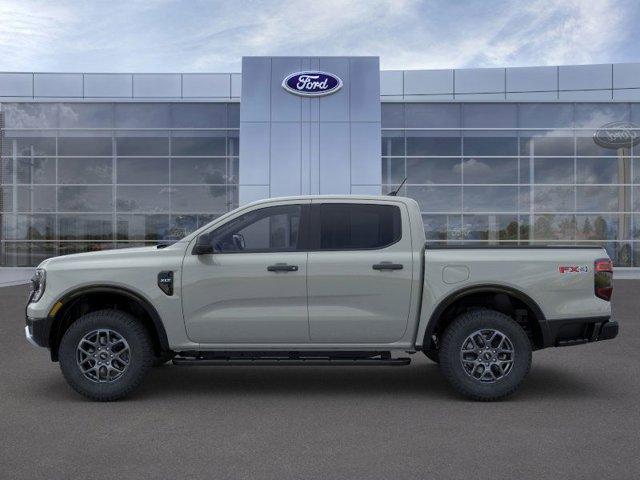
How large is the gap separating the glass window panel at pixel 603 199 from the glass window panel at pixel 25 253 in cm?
2328

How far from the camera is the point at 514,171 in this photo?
30.1 meters

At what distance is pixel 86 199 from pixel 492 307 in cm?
2662

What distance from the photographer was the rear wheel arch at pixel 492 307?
6348mm

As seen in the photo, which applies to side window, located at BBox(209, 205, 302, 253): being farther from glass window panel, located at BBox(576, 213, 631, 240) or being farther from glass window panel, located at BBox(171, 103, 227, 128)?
glass window panel, located at BBox(576, 213, 631, 240)

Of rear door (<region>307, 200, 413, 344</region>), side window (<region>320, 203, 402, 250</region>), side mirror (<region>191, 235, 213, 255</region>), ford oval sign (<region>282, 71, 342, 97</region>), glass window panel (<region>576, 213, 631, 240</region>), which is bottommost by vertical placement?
rear door (<region>307, 200, 413, 344</region>)

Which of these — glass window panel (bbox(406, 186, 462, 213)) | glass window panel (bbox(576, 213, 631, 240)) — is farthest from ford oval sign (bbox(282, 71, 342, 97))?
glass window panel (bbox(576, 213, 631, 240))

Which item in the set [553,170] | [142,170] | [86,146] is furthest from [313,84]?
[553,170]

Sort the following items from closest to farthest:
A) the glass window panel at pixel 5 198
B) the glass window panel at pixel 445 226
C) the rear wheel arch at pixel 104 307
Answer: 1. the rear wheel arch at pixel 104 307
2. the glass window panel at pixel 445 226
3. the glass window panel at pixel 5 198

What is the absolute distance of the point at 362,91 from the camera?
2708cm

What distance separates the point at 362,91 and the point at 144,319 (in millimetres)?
21699

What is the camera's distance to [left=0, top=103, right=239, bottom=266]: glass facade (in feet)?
98.8

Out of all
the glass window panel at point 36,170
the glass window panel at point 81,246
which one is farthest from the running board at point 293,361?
the glass window panel at point 36,170

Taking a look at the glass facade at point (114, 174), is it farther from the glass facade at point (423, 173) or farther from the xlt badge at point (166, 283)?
the xlt badge at point (166, 283)

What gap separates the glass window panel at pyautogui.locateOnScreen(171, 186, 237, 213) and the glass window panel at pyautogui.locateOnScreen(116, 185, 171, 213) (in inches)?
16.4
